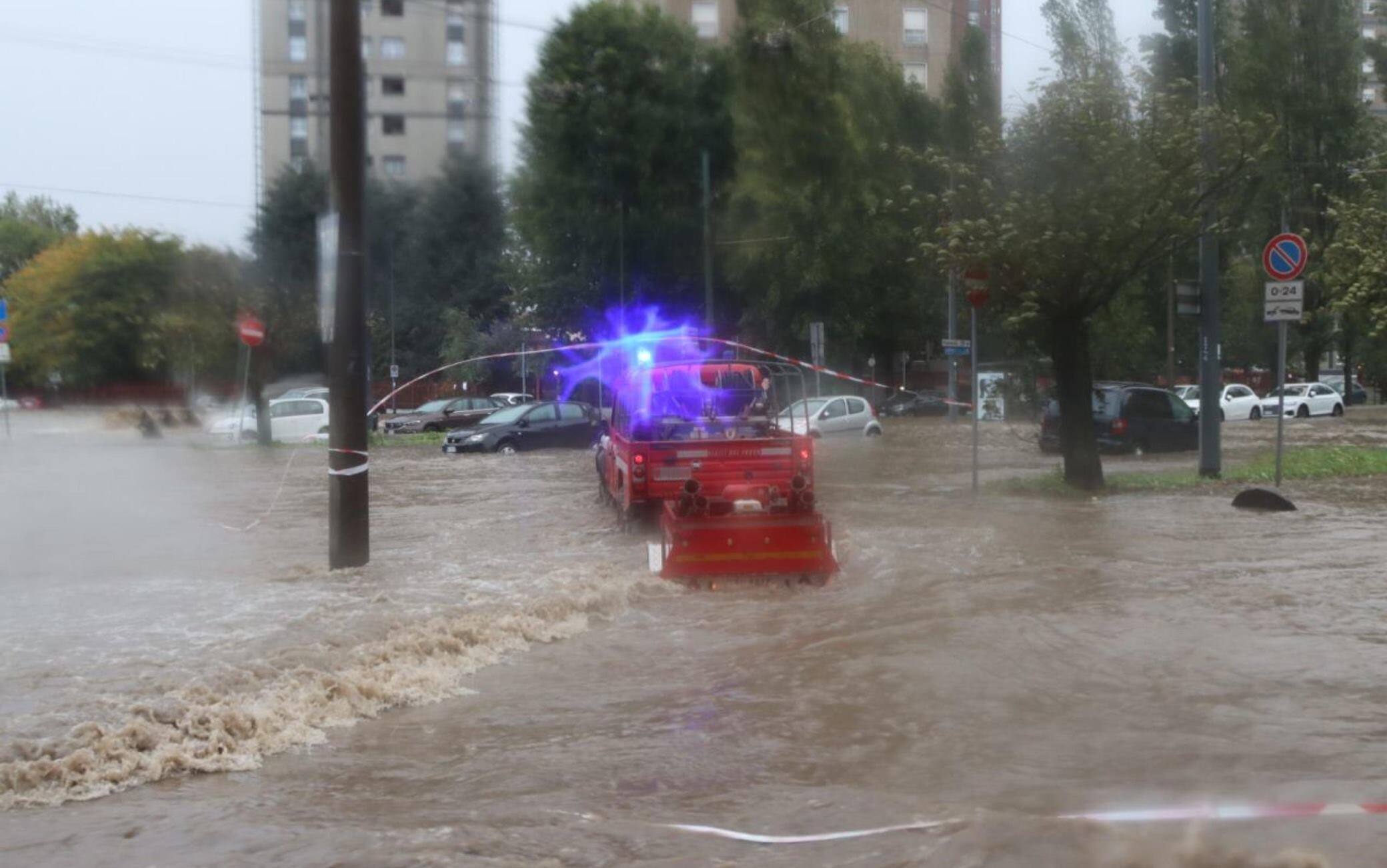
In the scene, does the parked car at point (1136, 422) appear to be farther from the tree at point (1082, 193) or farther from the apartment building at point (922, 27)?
the tree at point (1082, 193)

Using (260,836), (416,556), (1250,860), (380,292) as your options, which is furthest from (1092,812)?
(416,556)

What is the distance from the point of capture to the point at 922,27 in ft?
79.7

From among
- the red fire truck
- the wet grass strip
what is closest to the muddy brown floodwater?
the red fire truck

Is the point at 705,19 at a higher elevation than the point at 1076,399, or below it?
higher

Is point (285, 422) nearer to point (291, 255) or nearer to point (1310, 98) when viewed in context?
point (291, 255)

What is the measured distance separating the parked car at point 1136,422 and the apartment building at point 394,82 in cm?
1870

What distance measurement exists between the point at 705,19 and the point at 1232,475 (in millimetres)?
10969

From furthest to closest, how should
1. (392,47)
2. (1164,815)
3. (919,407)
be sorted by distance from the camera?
(919,407) < (392,47) < (1164,815)

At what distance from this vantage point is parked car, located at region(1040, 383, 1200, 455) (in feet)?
84.9

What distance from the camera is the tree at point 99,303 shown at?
1004 cm

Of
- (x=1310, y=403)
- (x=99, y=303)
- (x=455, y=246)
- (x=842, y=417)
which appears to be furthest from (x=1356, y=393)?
(x=99, y=303)

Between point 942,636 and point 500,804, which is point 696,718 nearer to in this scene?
point 500,804

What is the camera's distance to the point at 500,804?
5504 millimetres

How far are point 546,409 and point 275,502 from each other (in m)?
12.5
